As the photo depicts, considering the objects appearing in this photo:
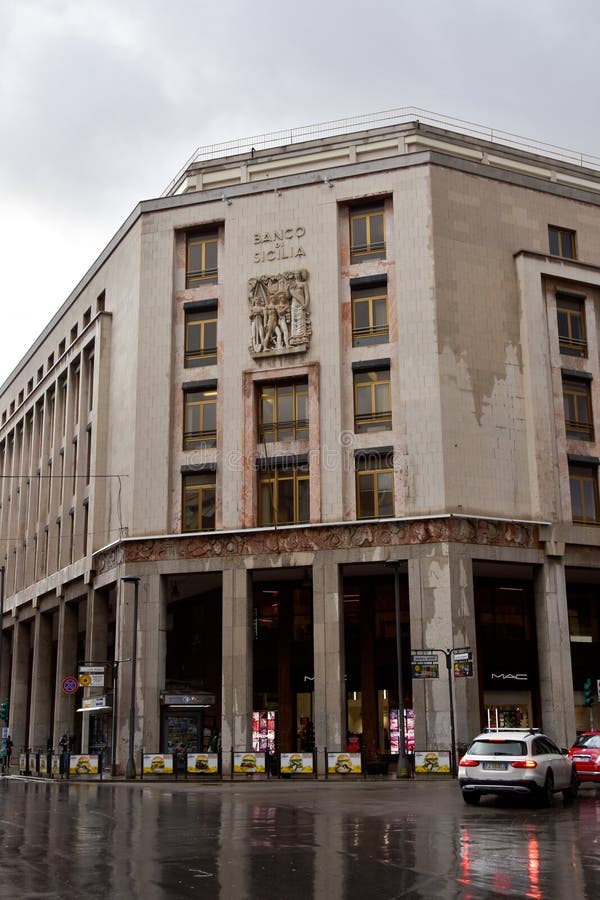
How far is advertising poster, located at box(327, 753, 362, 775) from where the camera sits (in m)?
38.2

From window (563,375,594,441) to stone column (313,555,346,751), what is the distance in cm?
1356

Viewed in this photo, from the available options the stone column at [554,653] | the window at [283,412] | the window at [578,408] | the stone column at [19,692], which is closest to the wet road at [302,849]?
the stone column at [554,653]

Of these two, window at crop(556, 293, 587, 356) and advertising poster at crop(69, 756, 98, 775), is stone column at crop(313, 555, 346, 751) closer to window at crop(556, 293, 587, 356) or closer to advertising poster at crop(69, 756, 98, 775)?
advertising poster at crop(69, 756, 98, 775)

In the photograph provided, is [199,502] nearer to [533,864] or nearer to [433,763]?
[433,763]

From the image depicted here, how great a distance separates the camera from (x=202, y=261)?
2084 inches

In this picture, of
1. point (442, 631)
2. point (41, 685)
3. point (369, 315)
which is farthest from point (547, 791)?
point (41, 685)

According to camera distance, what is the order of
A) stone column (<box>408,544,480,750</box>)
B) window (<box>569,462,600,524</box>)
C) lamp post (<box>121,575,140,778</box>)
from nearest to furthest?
1. lamp post (<box>121,575,140,778</box>)
2. stone column (<box>408,544,480,750</box>)
3. window (<box>569,462,600,524</box>)

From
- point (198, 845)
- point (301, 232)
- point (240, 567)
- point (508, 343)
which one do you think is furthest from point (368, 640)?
point (198, 845)

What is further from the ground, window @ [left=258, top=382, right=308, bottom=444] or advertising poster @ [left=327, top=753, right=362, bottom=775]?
window @ [left=258, top=382, right=308, bottom=444]

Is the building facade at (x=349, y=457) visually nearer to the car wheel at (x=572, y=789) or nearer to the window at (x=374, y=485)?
the window at (x=374, y=485)

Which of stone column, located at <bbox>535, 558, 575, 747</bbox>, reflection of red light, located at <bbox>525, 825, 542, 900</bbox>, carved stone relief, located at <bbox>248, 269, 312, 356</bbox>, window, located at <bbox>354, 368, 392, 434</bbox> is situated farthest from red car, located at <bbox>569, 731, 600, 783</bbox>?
carved stone relief, located at <bbox>248, 269, 312, 356</bbox>

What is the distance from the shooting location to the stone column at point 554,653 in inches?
1766

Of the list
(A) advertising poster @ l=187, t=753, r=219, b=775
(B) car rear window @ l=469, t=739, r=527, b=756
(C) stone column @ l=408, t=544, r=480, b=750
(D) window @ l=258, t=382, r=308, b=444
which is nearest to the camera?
(B) car rear window @ l=469, t=739, r=527, b=756

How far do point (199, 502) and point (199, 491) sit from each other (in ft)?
1.79
